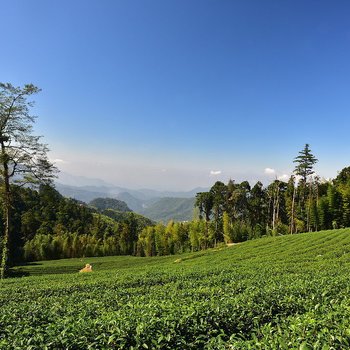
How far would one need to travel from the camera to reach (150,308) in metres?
6.20

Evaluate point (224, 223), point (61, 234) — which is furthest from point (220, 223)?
point (61, 234)

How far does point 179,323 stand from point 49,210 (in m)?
116

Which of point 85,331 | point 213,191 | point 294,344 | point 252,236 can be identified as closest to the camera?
point 294,344

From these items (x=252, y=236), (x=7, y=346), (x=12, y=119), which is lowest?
(x=252, y=236)

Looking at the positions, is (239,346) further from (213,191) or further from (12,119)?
(213,191)

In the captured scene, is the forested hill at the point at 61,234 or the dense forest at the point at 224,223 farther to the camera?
the forested hill at the point at 61,234

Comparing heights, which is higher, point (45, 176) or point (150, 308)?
point (45, 176)

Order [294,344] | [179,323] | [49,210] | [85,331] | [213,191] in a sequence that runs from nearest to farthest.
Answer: [294,344] → [85,331] → [179,323] → [213,191] → [49,210]

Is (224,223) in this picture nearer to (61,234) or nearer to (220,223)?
(220,223)

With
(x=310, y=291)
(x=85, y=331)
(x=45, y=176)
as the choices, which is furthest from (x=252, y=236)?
(x=85, y=331)

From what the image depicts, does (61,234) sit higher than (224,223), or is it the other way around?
(224,223)

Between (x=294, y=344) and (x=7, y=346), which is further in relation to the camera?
(x=7, y=346)

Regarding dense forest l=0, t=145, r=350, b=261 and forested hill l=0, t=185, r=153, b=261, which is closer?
dense forest l=0, t=145, r=350, b=261

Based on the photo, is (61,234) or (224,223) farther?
(61,234)
